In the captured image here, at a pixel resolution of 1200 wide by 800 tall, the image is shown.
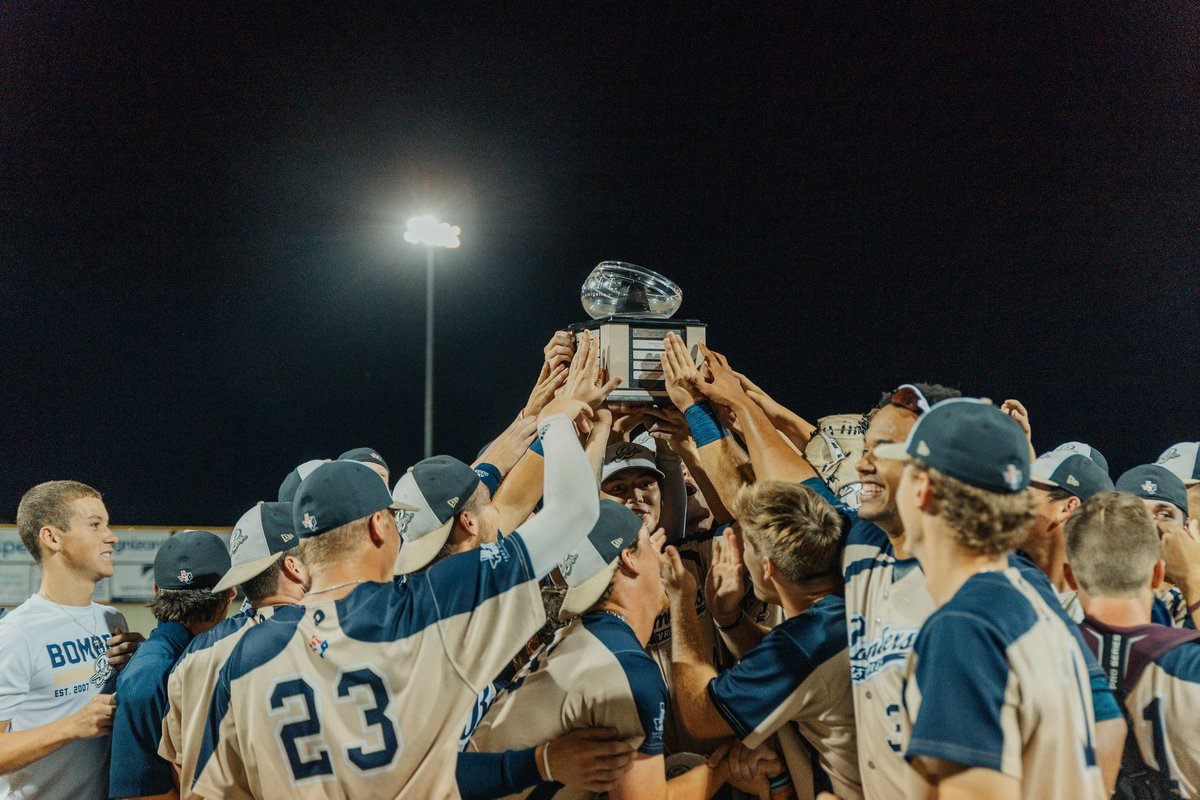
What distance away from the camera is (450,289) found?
26.3 metres

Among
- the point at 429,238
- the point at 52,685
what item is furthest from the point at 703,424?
the point at 429,238

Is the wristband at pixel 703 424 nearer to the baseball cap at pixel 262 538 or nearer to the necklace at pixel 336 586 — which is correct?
the necklace at pixel 336 586

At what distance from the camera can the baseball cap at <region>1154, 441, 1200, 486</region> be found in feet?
18.3

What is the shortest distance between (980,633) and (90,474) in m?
19.6

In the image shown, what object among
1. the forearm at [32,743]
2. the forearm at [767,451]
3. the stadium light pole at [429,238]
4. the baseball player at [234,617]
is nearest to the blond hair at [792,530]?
the forearm at [767,451]

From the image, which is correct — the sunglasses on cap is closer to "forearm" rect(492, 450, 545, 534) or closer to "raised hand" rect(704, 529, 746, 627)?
"raised hand" rect(704, 529, 746, 627)

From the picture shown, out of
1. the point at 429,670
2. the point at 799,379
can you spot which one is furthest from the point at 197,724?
the point at 799,379

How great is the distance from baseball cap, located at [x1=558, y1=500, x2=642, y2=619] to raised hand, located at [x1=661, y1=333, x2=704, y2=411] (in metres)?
1.06

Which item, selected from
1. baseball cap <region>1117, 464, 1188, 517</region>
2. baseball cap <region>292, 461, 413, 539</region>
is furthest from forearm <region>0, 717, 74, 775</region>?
baseball cap <region>1117, 464, 1188, 517</region>

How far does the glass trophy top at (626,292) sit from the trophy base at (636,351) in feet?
1.79

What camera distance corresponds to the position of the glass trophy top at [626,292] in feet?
16.2

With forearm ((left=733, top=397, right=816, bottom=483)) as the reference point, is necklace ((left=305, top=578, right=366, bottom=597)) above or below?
below

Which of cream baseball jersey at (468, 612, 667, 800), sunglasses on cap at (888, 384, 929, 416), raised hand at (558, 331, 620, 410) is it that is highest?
raised hand at (558, 331, 620, 410)

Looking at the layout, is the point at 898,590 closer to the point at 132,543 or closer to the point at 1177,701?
the point at 1177,701
